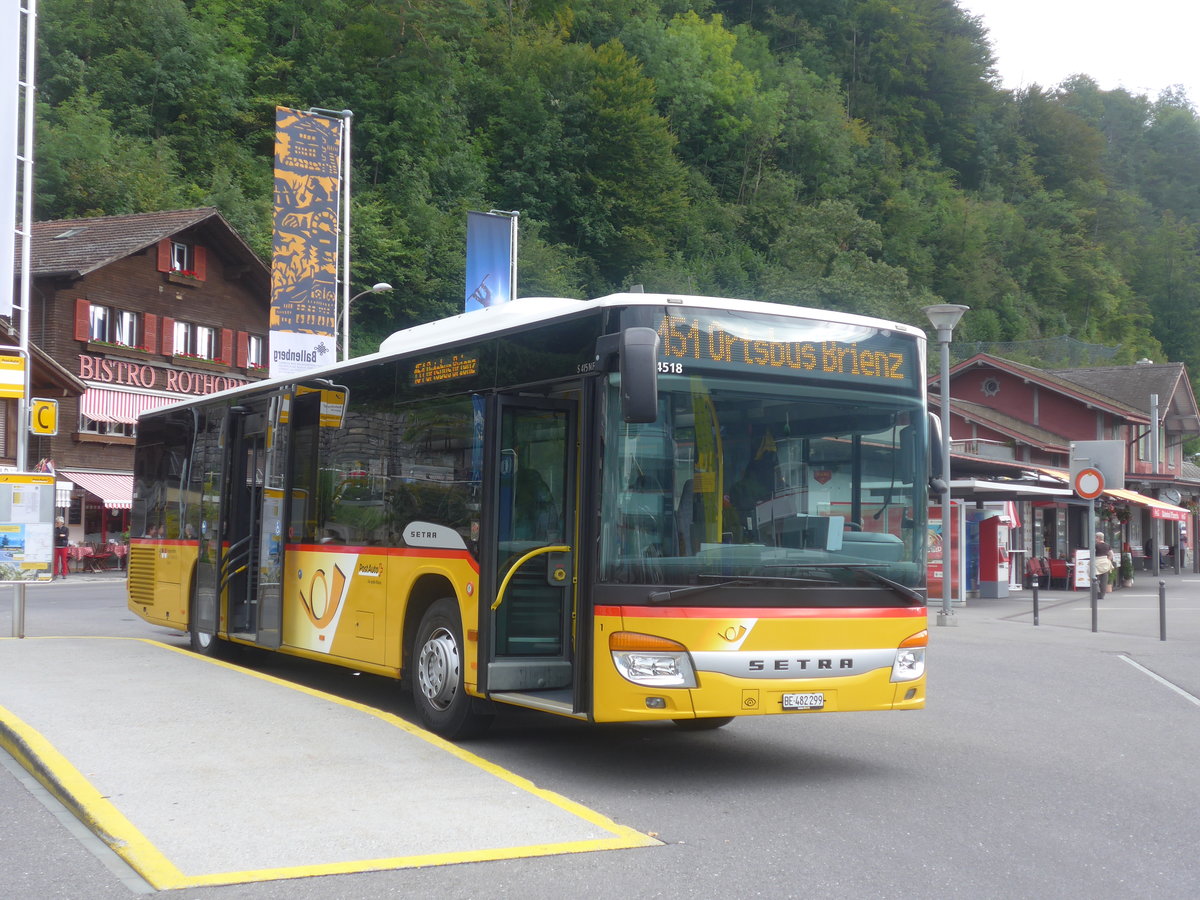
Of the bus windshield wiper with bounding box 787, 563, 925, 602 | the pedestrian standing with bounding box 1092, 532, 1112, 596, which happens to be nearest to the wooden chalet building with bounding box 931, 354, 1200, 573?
the pedestrian standing with bounding box 1092, 532, 1112, 596

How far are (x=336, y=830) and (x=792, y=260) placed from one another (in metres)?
60.8

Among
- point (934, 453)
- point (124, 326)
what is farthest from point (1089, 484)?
point (124, 326)

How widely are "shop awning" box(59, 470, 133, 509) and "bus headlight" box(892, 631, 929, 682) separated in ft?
109

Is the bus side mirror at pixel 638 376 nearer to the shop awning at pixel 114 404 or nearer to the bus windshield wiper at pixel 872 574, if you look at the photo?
the bus windshield wiper at pixel 872 574

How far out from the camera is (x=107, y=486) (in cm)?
3947

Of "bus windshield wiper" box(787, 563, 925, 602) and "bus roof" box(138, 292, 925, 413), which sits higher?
"bus roof" box(138, 292, 925, 413)

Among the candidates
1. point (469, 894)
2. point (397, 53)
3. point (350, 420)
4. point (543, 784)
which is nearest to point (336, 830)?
point (469, 894)

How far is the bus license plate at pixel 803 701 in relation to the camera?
25.6 ft

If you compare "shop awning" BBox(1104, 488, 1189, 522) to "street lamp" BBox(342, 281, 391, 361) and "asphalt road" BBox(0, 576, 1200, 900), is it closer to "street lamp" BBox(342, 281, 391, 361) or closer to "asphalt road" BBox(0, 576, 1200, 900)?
"street lamp" BBox(342, 281, 391, 361)

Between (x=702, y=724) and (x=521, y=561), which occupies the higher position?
(x=521, y=561)

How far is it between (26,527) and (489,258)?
479 inches

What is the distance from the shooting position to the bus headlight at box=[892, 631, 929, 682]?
8.24m

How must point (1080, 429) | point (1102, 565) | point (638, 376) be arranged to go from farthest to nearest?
1. point (1080, 429)
2. point (1102, 565)
3. point (638, 376)

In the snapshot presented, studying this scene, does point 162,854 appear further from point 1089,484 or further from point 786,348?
point 1089,484
